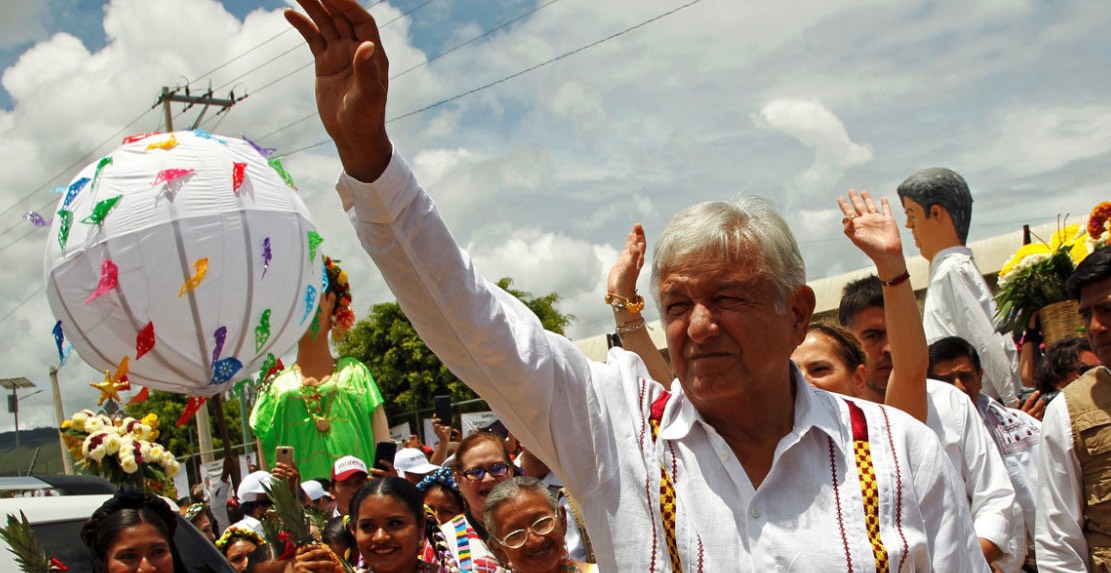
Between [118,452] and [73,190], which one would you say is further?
[73,190]

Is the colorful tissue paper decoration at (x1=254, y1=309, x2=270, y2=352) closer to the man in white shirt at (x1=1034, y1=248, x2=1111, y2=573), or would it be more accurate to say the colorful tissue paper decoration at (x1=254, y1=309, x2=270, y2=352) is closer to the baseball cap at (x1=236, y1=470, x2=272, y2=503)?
the baseball cap at (x1=236, y1=470, x2=272, y2=503)

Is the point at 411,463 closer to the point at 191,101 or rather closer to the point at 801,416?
the point at 801,416

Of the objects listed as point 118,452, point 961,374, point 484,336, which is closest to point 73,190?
point 118,452

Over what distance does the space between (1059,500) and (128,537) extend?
3.42 meters

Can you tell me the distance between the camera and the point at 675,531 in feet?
6.72

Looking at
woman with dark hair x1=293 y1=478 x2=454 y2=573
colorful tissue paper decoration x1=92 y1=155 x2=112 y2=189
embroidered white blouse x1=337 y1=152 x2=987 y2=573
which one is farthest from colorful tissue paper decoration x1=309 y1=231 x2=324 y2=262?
embroidered white blouse x1=337 y1=152 x2=987 y2=573

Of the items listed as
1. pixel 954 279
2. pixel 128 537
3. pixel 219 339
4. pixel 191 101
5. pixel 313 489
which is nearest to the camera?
pixel 128 537

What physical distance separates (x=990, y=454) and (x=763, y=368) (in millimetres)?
2029

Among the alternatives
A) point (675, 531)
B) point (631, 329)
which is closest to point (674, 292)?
point (675, 531)

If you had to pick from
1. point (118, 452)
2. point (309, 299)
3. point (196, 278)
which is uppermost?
point (196, 278)

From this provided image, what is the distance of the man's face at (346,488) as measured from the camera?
623 centimetres

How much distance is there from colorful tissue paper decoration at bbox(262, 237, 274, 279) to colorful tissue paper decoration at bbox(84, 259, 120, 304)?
81 centimetres

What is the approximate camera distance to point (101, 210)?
6.12 metres

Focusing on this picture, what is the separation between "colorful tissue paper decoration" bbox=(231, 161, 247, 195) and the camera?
6.38m
